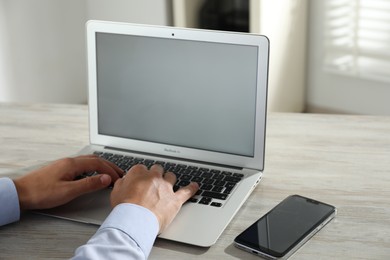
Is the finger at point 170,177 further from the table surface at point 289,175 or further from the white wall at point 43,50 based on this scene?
the white wall at point 43,50

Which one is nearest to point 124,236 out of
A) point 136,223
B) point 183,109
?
point 136,223

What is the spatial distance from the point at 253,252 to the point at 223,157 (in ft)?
0.98

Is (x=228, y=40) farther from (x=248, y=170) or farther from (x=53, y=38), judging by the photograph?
(x=53, y=38)

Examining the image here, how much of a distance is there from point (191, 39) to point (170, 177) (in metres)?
0.28

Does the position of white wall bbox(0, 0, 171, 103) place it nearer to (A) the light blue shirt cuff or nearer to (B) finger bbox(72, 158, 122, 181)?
(B) finger bbox(72, 158, 122, 181)

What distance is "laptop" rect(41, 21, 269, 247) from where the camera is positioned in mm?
1286

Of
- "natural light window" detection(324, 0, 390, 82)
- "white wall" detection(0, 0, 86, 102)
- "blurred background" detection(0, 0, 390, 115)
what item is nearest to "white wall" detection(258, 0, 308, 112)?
"blurred background" detection(0, 0, 390, 115)

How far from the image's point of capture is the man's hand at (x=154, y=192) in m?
1.17

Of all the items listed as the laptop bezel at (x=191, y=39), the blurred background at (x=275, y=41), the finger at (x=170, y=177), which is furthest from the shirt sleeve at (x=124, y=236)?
the blurred background at (x=275, y=41)

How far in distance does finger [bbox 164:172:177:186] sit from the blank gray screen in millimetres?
113

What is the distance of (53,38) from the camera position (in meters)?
3.29

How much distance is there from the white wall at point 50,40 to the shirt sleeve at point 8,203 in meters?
1.93

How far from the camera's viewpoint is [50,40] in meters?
3.28

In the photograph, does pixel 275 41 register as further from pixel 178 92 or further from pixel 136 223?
pixel 136 223
